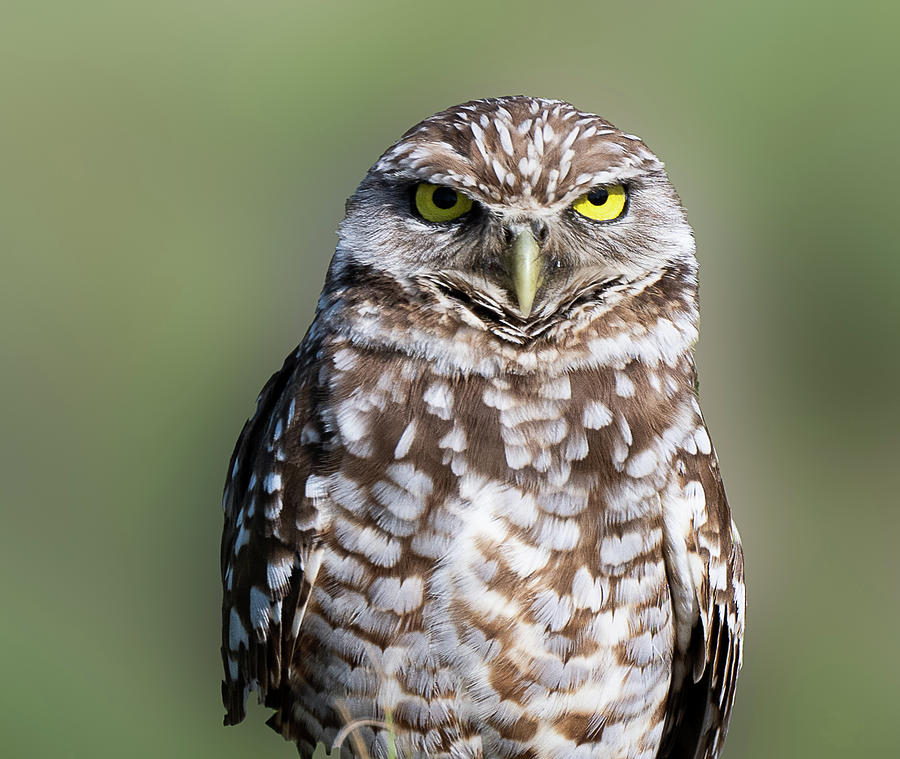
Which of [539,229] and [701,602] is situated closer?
[539,229]

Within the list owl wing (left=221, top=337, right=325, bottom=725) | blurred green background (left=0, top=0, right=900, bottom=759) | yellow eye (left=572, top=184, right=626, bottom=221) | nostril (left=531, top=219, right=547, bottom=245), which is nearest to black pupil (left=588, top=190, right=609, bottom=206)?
yellow eye (left=572, top=184, right=626, bottom=221)

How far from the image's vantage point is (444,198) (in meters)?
2.73

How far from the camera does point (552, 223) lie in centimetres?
269

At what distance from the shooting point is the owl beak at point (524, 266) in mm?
2596

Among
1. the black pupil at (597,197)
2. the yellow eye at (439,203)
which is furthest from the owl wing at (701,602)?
the yellow eye at (439,203)

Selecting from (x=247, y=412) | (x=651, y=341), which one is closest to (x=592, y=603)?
(x=651, y=341)

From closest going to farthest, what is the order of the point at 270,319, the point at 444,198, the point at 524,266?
1. the point at 524,266
2. the point at 444,198
3. the point at 270,319

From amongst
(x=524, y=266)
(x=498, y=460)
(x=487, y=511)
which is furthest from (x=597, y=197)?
(x=487, y=511)

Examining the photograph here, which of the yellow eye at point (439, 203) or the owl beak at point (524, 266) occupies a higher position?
the yellow eye at point (439, 203)

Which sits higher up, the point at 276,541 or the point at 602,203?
the point at 602,203

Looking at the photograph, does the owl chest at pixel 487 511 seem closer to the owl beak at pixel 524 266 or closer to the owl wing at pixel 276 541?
the owl wing at pixel 276 541

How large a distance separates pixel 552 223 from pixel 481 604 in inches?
33.3

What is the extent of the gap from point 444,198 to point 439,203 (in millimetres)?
17

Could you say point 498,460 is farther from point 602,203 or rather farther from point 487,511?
point 602,203
